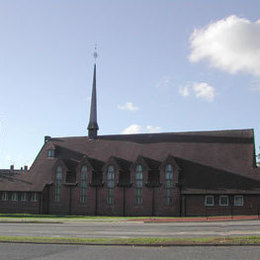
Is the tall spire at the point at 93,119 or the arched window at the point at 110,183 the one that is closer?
the arched window at the point at 110,183

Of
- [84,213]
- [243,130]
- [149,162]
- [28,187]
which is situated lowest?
[84,213]

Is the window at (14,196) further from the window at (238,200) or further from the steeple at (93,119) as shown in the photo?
the window at (238,200)

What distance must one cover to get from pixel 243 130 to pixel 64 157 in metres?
23.2

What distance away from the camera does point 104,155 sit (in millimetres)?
50031

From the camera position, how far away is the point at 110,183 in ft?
154

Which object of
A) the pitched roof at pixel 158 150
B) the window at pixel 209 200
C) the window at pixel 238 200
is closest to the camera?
the window at pixel 238 200

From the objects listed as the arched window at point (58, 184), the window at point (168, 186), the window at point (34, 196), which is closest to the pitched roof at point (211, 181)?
the window at point (168, 186)

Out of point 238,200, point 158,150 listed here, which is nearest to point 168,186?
point 158,150

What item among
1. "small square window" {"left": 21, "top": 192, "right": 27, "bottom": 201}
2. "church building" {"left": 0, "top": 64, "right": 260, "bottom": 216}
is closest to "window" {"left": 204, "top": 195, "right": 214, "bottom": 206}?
"church building" {"left": 0, "top": 64, "right": 260, "bottom": 216}

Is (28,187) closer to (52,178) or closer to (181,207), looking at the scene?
(52,178)

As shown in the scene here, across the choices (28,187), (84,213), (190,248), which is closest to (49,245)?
(190,248)

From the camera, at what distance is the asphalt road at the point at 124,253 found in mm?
Answer: 14367

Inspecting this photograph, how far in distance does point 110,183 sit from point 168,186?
7.25m

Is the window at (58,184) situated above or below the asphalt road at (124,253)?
above
